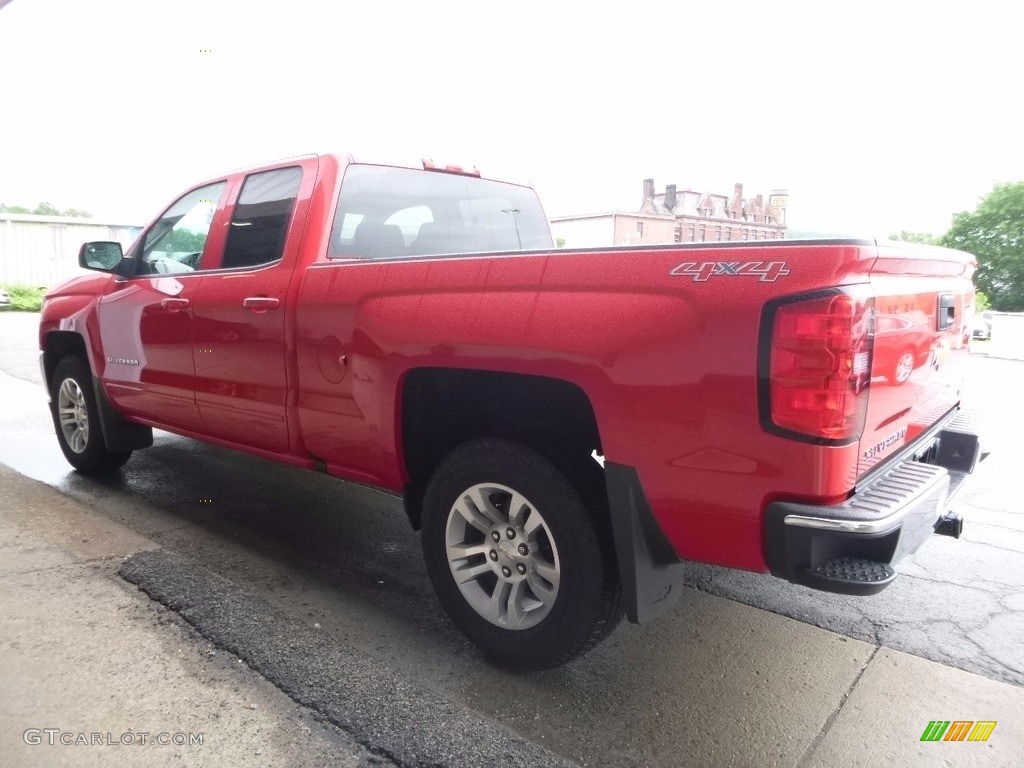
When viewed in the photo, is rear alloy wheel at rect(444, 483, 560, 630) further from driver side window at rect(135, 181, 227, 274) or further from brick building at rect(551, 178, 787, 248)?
driver side window at rect(135, 181, 227, 274)

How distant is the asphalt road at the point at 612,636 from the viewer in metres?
2.46

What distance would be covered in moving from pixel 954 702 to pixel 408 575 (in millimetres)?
2314

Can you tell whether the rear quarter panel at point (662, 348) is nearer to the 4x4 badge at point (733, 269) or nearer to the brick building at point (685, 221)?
the 4x4 badge at point (733, 269)

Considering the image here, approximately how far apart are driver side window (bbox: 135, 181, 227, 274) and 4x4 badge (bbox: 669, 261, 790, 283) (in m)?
2.98

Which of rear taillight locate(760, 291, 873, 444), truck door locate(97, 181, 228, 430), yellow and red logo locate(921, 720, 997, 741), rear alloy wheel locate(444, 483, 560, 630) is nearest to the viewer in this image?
rear taillight locate(760, 291, 873, 444)

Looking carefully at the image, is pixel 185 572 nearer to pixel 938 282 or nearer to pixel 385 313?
pixel 385 313

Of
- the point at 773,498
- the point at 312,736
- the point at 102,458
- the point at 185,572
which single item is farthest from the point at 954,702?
the point at 102,458

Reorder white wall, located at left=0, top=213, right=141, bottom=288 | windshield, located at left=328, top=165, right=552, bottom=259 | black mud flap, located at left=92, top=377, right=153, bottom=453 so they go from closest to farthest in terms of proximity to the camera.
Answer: windshield, located at left=328, top=165, right=552, bottom=259
black mud flap, located at left=92, top=377, right=153, bottom=453
white wall, located at left=0, top=213, right=141, bottom=288

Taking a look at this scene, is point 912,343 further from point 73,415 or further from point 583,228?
point 73,415

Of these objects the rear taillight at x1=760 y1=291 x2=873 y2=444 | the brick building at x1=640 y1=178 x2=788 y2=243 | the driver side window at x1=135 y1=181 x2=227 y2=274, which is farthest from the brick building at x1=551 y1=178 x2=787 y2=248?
the driver side window at x1=135 y1=181 x2=227 y2=274

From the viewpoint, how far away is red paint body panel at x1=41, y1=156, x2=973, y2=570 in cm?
198

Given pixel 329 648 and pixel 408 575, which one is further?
pixel 408 575

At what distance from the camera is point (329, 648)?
287cm

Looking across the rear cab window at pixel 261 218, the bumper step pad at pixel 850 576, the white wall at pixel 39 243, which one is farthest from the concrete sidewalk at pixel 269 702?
the white wall at pixel 39 243
